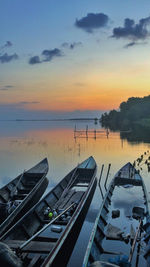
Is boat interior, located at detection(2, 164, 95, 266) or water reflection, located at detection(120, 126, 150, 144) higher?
water reflection, located at detection(120, 126, 150, 144)

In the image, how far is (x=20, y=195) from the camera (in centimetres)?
1209

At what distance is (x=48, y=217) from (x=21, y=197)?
3210mm

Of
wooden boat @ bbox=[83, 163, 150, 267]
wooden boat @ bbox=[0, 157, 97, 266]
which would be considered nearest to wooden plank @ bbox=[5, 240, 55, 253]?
wooden boat @ bbox=[0, 157, 97, 266]

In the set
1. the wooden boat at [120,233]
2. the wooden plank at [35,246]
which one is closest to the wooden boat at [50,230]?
the wooden plank at [35,246]

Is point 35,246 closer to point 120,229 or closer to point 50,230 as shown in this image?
point 50,230

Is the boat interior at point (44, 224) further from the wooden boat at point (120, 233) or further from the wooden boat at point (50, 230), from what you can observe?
the wooden boat at point (120, 233)

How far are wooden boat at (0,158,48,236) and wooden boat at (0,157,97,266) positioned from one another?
753 mm

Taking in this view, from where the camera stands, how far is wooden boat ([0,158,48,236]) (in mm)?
8984

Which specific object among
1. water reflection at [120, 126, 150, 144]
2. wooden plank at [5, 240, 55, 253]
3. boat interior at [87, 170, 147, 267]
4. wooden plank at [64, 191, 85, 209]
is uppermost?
water reflection at [120, 126, 150, 144]

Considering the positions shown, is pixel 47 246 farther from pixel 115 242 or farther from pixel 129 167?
pixel 129 167

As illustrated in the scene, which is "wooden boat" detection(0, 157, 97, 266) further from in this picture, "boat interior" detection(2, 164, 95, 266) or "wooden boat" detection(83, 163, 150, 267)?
"wooden boat" detection(83, 163, 150, 267)

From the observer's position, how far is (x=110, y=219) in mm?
9711

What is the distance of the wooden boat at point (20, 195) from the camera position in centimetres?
898

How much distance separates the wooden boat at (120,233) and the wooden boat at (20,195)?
3.48m
